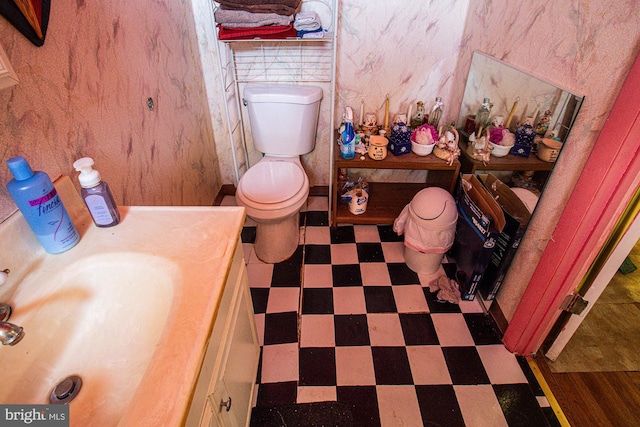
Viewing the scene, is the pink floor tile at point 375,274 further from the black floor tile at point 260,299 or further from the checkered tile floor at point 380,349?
the black floor tile at point 260,299

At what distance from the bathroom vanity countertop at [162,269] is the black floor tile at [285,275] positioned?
0.91 metres

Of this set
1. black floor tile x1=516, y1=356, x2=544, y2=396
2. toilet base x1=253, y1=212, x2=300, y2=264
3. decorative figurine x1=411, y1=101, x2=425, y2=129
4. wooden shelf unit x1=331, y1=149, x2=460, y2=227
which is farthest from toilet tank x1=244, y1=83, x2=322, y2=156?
black floor tile x1=516, y1=356, x2=544, y2=396

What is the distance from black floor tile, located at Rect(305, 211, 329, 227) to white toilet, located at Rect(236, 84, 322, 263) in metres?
0.21

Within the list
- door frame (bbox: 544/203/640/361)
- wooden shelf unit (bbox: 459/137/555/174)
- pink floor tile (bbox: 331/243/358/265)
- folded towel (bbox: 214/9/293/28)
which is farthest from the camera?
pink floor tile (bbox: 331/243/358/265)

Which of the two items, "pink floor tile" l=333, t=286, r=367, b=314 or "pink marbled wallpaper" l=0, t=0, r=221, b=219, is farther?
"pink floor tile" l=333, t=286, r=367, b=314

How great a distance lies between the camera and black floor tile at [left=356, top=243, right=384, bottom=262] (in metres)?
1.89

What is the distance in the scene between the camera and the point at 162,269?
0.73 meters

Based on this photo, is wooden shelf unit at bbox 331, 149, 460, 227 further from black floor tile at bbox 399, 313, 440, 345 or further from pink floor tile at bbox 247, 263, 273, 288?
black floor tile at bbox 399, 313, 440, 345

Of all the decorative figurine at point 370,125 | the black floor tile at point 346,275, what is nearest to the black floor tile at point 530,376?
the black floor tile at point 346,275

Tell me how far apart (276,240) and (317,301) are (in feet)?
1.26

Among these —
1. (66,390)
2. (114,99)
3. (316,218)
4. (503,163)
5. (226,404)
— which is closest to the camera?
(66,390)

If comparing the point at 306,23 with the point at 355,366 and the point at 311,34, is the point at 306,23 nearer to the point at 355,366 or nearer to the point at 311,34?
the point at 311,34

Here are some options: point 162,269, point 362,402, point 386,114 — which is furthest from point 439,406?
point 386,114

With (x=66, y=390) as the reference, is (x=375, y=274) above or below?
below
